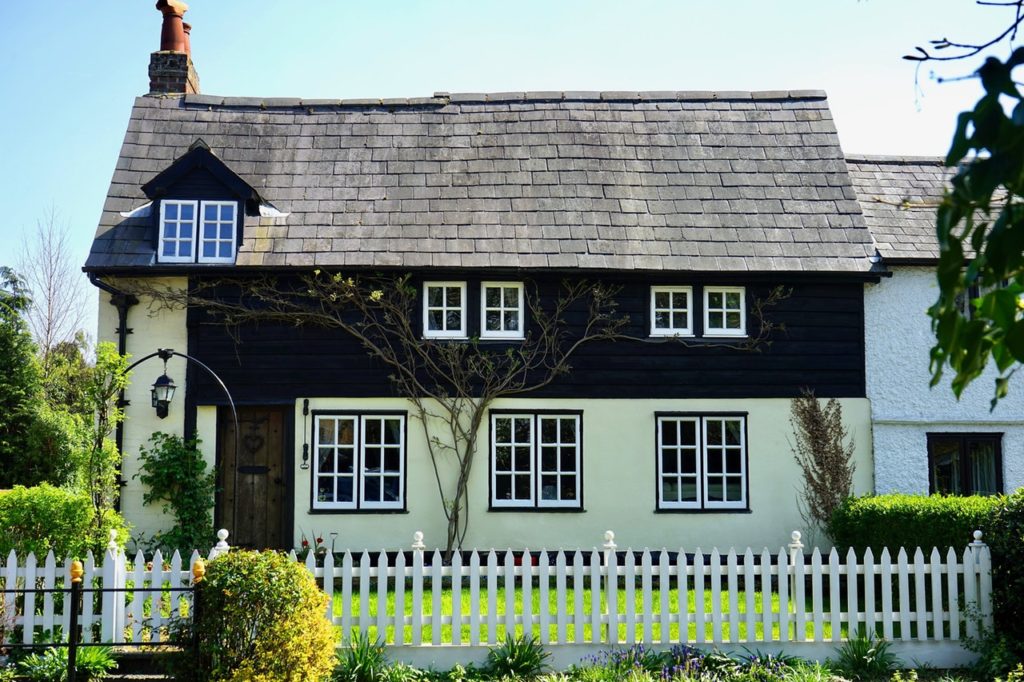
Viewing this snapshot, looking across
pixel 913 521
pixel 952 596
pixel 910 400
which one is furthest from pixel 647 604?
pixel 910 400

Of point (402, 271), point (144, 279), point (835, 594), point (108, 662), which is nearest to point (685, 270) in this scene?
point (402, 271)

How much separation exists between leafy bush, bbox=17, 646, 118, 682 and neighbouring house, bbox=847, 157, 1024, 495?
11.7 meters

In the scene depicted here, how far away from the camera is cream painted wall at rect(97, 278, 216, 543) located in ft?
49.9

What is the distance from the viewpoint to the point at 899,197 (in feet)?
59.0

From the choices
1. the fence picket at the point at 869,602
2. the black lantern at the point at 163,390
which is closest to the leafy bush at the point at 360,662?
the fence picket at the point at 869,602

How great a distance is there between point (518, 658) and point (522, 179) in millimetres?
9796

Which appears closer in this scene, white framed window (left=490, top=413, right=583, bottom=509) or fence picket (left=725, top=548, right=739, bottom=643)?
fence picket (left=725, top=548, right=739, bottom=643)

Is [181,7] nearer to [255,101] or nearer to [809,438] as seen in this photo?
[255,101]

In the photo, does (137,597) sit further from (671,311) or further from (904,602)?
(671,311)

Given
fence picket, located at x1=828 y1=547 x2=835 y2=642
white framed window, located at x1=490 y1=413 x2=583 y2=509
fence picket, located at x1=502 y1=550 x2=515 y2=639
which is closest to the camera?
fence picket, located at x1=502 y1=550 x2=515 y2=639

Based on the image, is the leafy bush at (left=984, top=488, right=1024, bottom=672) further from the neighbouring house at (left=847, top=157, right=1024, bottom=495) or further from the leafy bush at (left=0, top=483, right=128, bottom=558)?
the leafy bush at (left=0, top=483, right=128, bottom=558)

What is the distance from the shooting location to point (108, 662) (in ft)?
28.9

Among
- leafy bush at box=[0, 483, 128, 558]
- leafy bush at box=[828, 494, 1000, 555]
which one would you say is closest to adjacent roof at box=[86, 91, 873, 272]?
leafy bush at box=[828, 494, 1000, 555]

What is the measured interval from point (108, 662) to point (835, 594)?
6915 millimetres
